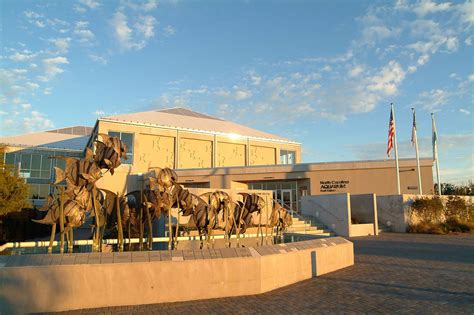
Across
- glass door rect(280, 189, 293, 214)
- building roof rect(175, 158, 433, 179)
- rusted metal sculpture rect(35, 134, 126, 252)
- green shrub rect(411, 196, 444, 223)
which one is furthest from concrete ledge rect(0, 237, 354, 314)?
glass door rect(280, 189, 293, 214)

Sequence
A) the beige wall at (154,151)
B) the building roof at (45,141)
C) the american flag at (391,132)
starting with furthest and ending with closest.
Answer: the building roof at (45,141) < the beige wall at (154,151) < the american flag at (391,132)

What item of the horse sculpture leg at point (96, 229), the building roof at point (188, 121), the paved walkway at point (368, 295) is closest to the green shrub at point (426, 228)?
the paved walkway at point (368, 295)

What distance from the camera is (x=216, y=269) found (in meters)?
6.95

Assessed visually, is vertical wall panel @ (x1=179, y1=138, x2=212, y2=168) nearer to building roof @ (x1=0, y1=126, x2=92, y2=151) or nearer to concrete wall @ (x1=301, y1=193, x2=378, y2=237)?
building roof @ (x1=0, y1=126, x2=92, y2=151)

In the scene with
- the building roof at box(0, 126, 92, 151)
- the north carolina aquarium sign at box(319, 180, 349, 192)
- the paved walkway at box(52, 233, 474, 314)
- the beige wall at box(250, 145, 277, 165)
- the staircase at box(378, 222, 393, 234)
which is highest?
the building roof at box(0, 126, 92, 151)

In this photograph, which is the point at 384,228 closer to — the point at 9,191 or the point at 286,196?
the point at 286,196

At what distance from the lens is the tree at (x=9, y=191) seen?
60.4ft

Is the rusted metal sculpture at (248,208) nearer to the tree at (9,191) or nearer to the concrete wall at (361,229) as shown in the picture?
the concrete wall at (361,229)

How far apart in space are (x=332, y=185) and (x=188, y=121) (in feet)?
71.0

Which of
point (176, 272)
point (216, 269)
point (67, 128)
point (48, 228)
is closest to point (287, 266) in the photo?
point (216, 269)

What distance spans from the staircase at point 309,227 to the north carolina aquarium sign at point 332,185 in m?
9.46

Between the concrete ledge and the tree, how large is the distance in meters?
14.8

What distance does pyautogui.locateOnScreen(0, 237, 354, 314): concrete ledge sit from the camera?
5.79 metres

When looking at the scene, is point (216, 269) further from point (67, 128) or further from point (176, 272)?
point (67, 128)
